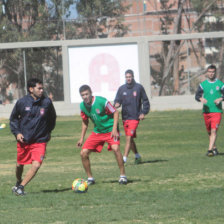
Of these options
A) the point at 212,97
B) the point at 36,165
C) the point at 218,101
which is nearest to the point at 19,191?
the point at 36,165

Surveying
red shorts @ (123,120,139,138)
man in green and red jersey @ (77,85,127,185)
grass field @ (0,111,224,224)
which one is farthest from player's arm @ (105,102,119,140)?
red shorts @ (123,120,139,138)

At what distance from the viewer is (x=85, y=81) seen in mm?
41250

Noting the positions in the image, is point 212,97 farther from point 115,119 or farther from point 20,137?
point 20,137

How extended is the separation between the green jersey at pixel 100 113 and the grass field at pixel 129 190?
0.97 meters

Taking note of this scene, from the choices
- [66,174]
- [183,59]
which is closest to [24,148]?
[66,174]

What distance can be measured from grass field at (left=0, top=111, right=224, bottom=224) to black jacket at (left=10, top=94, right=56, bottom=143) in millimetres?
931

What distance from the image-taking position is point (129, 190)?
11117mm

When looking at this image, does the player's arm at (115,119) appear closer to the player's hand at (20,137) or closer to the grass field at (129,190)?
the grass field at (129,190)

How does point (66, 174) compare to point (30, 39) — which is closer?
point (66, 174)

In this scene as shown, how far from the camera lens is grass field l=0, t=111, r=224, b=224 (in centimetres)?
884

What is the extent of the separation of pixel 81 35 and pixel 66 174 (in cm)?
2876

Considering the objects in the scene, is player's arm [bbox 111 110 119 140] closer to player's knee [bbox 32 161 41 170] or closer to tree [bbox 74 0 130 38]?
player's knee [bbox 32 161 41 170]

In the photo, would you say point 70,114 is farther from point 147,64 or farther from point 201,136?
point 201,136

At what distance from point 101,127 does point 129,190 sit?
1.37 m
